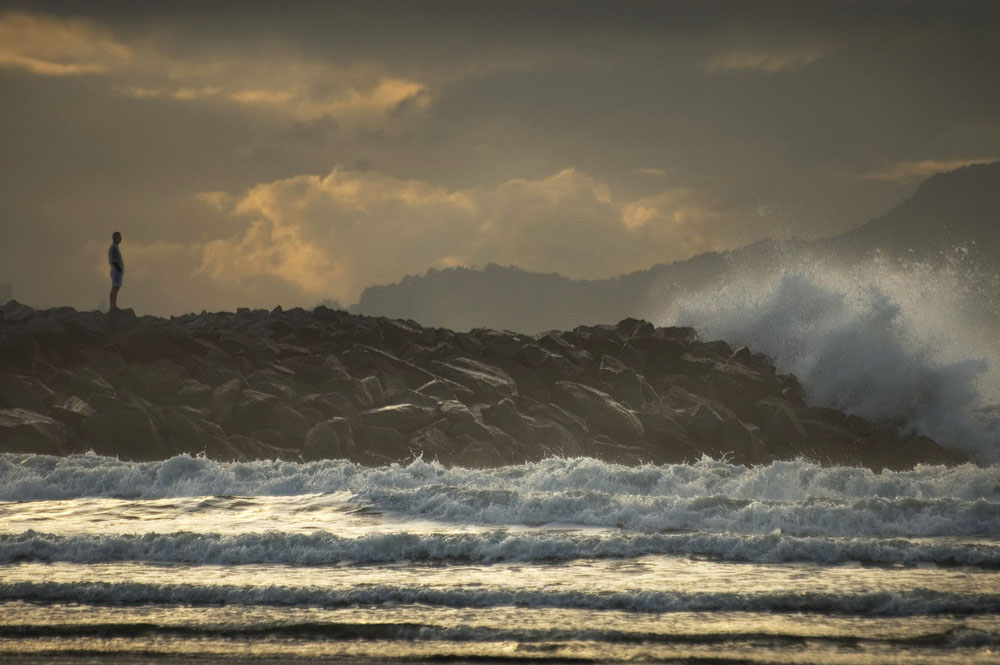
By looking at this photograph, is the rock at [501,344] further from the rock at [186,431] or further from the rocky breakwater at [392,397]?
the rock at [186,431]

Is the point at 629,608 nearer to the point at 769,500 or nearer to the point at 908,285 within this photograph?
the point at 769,500

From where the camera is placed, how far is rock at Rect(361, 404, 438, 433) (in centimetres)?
1862

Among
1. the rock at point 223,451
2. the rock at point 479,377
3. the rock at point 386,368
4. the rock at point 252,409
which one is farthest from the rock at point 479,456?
the rock at point 252,409

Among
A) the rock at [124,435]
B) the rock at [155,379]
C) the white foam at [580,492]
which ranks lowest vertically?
the white foam at [580,492]

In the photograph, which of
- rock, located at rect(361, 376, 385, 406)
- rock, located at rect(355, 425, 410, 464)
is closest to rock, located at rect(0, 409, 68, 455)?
rock, located at rect(355, 425, 410, 464)

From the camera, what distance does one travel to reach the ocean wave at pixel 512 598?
27.5ft

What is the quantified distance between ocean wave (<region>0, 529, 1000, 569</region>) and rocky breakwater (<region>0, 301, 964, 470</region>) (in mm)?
6765

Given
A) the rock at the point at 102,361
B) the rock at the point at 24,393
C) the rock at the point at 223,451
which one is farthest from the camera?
the rock at the point at 102,361

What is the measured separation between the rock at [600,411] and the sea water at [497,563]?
515 cm

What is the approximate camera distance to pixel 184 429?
59.5 ft

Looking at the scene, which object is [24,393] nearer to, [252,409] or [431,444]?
[252,409]

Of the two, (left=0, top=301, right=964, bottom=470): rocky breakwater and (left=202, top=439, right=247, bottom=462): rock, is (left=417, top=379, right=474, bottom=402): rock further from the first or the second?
(left=202, top=439, right=247, bottom=462): rock

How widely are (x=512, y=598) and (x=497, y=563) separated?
1491mm

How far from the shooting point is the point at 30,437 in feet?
57.1
